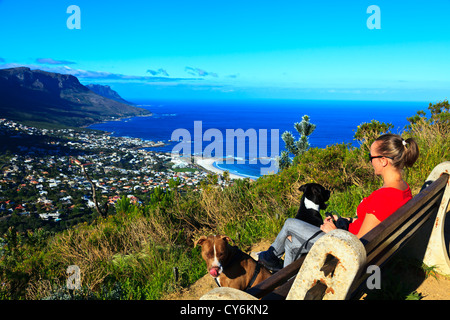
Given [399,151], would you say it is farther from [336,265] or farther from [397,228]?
[336,265]

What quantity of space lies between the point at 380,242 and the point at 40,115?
103606 mm

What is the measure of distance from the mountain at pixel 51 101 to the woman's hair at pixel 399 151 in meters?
86.8

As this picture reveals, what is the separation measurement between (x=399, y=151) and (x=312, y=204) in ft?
3.34

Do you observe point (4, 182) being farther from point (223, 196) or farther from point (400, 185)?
point (400, 185)

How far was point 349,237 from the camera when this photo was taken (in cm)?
128

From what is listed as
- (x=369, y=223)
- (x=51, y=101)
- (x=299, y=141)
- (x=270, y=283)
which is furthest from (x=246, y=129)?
(x=51, y=101)

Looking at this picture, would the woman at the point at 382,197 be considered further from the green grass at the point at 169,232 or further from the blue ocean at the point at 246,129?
the blue ocean at the point at 246,129

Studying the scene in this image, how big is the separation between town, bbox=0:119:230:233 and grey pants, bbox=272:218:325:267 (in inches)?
134

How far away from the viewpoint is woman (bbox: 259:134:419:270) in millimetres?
2451

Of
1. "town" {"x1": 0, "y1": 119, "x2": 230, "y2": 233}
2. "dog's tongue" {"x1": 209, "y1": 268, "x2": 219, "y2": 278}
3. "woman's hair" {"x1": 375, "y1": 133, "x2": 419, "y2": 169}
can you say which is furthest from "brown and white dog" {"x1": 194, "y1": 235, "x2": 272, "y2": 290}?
"town" {"x1": 0, "y1": 119, "x2": 230, "y2": 233}

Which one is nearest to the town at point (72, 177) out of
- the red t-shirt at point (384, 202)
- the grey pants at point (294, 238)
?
the grey pants at point (294, 238)

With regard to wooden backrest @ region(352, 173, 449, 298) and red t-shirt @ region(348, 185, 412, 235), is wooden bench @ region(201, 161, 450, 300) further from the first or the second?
red t-shirt @ region(348, 185, 412, 235)

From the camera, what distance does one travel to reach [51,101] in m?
119

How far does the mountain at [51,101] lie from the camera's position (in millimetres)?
87438
